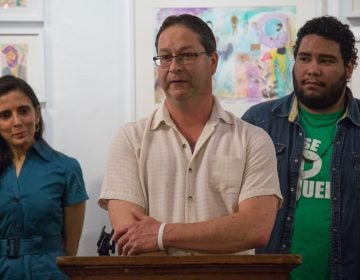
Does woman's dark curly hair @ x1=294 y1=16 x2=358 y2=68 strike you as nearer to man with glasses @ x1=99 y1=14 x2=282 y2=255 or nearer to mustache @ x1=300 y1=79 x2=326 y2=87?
mustache @ x1=300 y1=79 x2=326 y2=87

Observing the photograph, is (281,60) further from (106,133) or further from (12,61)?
(12,61)

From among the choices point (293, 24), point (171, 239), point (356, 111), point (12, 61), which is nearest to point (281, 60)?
point (293, 24)

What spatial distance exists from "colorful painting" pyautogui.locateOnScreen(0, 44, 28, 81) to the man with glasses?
1370mm

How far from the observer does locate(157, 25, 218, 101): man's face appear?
1.56 metres

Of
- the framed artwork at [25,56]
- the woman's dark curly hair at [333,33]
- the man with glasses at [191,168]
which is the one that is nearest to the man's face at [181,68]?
the man with glasses at [191,168]

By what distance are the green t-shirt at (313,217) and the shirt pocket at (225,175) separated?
0.61 meters

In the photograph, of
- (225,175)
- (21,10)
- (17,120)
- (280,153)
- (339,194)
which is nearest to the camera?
(225,175)

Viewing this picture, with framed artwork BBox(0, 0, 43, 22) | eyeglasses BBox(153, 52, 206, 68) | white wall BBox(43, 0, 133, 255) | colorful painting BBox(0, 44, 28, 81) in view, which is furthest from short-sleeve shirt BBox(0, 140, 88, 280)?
eyeglasses BBox(153, 52, 206, 68)

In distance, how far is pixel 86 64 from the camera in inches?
110

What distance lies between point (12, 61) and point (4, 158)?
0.65 m

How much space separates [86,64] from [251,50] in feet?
2.58

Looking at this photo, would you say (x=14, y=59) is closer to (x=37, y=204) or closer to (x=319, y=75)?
(x=37, y=204)

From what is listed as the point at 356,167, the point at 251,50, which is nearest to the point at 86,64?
the point at 251,50

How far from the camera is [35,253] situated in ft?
7.30
